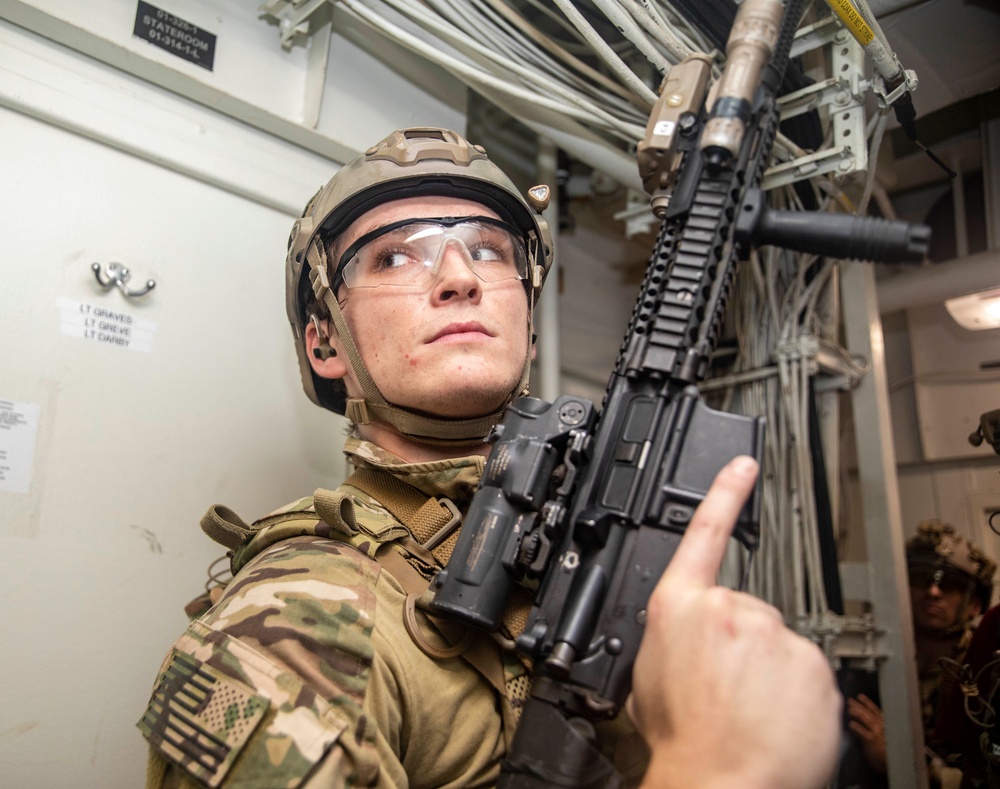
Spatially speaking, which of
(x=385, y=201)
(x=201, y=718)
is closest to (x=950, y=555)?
(x=385, y=201)

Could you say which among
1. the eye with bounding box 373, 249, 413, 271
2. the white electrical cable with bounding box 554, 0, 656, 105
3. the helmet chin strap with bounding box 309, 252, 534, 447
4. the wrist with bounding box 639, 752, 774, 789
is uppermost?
the white electrical cable with bounding box 554, 0, 656, 105

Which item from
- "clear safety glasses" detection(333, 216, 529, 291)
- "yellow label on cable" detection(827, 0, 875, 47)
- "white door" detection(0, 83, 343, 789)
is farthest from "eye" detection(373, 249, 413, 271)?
"yellow label on cable" detection(827, 0, 875, 47)

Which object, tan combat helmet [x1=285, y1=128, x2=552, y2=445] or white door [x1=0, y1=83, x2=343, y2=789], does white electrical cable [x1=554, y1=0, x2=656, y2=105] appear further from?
white door [x1=0, y1=83, x2=343, y2=789]

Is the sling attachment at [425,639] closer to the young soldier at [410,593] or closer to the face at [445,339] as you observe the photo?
the young soldier at [410,593]

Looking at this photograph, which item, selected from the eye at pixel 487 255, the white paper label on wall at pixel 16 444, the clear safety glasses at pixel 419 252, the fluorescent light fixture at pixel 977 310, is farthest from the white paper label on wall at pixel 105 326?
the fluorescent light fixture at pixel 977 310

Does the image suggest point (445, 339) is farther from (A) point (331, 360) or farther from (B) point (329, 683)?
(B) point (329, 683)

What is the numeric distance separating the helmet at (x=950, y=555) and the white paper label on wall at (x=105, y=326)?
5.36ft

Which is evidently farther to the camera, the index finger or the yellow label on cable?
the yellow label on cable

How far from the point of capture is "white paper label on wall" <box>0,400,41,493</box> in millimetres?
1268

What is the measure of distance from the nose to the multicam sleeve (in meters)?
0.48

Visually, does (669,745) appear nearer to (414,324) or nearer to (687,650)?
(687,650)

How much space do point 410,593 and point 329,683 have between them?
8.1 inches

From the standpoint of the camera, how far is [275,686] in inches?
32.2

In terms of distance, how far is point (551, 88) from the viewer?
1.60 metres
